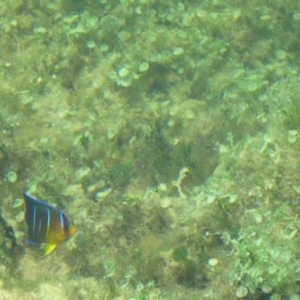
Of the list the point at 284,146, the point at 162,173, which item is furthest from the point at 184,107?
the point at 284,146

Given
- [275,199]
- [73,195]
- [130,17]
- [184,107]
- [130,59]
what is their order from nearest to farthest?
[275,199], [73,195], [184,107], [130,59], [130,17]

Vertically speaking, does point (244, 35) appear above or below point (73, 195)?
above

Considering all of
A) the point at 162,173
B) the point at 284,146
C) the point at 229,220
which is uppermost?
the point at 284,146

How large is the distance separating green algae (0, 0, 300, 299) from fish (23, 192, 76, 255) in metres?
0.53

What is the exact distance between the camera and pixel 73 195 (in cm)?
527

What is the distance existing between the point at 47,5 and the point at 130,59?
1.52 m

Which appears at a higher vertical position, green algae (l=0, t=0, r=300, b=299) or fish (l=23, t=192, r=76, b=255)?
fish (l=23, t=192, r=76, b=255)

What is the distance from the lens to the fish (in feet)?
13.5

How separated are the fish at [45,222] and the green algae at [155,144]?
0.53m

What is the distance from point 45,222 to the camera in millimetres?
4109

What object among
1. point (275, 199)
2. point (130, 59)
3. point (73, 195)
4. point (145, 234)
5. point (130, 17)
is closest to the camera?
point (275, 199)

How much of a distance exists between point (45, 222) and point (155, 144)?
1.92 m

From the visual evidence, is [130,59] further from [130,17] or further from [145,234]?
[145,234]

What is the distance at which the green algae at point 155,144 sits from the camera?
433 cm
